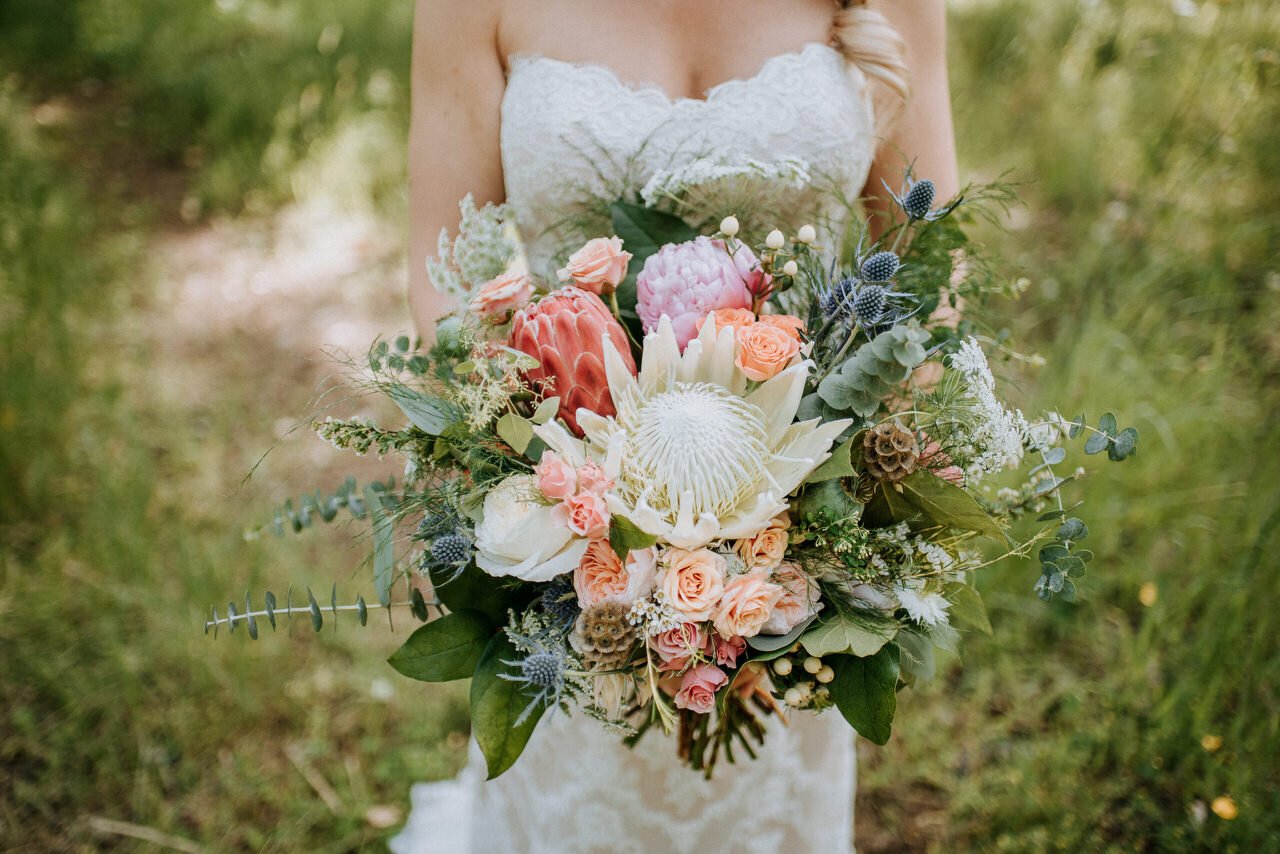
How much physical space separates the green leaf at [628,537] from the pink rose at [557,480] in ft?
0.21

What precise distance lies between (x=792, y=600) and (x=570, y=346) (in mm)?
406

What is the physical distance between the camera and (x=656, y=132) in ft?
5.18

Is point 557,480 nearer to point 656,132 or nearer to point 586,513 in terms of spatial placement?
point 586,513

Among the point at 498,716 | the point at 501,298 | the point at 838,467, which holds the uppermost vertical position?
the point at 501,298

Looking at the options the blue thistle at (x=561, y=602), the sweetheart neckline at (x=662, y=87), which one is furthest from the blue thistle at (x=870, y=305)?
the sweetheart neckline at (x=662, y=87)

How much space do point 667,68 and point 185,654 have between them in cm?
223

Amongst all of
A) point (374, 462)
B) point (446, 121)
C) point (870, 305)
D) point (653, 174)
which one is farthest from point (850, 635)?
point (374, 462)

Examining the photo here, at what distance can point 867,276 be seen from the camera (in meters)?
1.07

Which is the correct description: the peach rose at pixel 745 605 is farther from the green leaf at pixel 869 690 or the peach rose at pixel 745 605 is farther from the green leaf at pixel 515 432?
the green leaf at pixel 515 432

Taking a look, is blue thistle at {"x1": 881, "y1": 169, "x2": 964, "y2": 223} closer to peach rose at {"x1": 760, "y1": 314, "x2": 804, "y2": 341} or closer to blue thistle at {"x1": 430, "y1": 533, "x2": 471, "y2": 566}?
peach rose at {"x1": 760, "y1": 314, "x2": 804, "y2": 341}

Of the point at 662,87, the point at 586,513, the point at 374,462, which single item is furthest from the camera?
the point at 374,462

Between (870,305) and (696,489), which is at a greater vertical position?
(870,305)

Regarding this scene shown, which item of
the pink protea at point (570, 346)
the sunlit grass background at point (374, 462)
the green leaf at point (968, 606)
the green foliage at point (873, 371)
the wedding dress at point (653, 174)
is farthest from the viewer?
the sunlit grass background at point (374, 462)

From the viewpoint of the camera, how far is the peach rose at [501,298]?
44.0 inches
